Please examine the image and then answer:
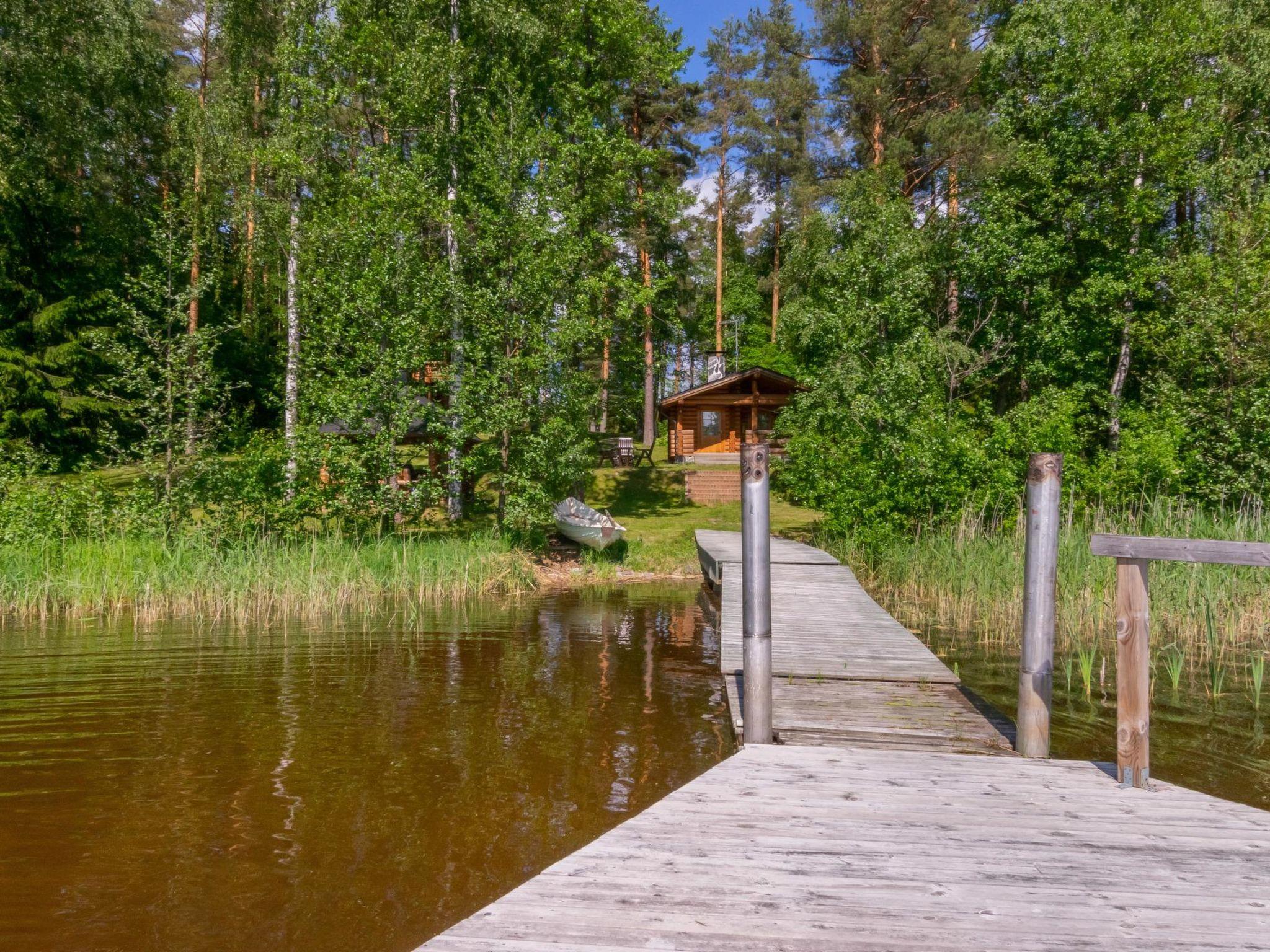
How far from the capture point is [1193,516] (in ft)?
37.2

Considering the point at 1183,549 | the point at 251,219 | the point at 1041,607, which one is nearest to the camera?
the point at 1183,549

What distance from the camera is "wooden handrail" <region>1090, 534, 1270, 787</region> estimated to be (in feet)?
11.8

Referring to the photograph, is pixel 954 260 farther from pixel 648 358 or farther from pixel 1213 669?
pixel 1213 669

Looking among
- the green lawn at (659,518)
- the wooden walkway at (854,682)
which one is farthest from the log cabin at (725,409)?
the wooden walkway at (854,682)

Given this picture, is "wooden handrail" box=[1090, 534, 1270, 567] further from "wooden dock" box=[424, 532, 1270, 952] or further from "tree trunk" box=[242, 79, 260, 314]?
"tree trunk" box=[242, 79, 260, 314]

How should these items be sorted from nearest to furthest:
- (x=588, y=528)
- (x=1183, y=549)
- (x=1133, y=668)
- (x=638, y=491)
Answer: (x=1183, y=549) → (x=1133, y=668) → (x=588, y=528) → (x=638, y=491)

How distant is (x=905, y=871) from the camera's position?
9.21 ft

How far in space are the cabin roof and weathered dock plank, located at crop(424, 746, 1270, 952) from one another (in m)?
26.3

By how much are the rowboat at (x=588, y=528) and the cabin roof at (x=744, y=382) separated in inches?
508

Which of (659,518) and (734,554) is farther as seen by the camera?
(659,518)

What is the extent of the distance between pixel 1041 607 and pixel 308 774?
15.6 ft

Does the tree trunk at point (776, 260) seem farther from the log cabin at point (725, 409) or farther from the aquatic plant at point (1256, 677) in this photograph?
the aquatic plant at point (1256, 677)

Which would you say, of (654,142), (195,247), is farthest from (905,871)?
(654,142)

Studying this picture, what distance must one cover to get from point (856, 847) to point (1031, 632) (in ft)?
6.52
